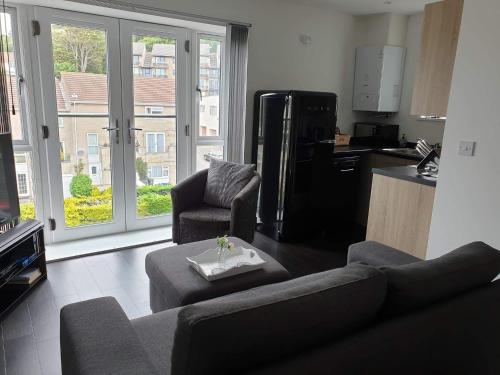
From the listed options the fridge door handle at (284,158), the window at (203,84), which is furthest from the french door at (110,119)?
the fridge door handle at (284,158)

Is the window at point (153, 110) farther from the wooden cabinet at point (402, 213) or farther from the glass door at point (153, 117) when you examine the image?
the wooden cabinet at point (402, 213)

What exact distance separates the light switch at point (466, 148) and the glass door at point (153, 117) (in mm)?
2626

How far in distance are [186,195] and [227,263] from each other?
4.72 ft

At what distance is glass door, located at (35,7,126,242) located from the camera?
334cm

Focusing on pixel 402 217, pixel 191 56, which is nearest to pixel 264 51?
pixel 191 56

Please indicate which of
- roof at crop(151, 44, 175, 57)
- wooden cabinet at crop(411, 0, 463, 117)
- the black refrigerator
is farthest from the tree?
wooden cabinet at crop(411, 0, 463, 117)

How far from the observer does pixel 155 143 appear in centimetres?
400

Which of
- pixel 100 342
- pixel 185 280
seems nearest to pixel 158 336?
pixel 100 342

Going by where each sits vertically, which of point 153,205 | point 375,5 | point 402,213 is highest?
point 375,5

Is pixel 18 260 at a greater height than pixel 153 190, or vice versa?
pixel 153 190

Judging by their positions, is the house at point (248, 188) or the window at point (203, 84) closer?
the house at point (248, 188)

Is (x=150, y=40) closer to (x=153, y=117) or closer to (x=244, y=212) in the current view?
(x=153, y=117)

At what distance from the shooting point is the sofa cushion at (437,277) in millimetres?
1212

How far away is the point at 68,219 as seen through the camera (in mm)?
3697
